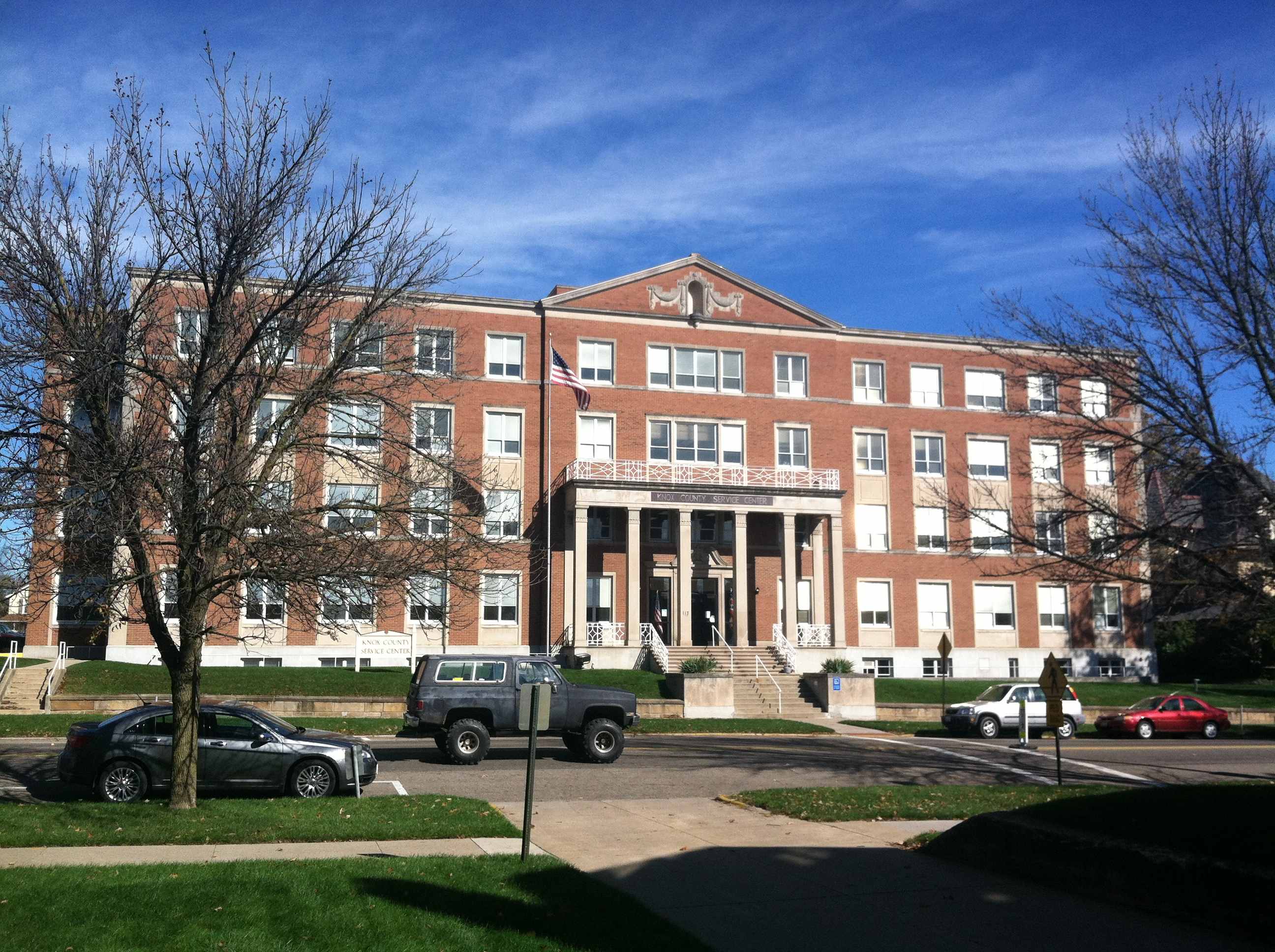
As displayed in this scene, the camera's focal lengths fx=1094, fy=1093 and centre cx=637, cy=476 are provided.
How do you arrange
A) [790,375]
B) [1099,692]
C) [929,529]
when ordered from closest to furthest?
[1099,692]
[790,375]
[929,529]

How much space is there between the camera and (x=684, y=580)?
4225 cm

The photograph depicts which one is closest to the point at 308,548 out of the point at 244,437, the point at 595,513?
the point at 244,437

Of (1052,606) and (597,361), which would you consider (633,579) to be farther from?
(1052,606)

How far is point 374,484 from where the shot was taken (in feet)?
Result: 50.4

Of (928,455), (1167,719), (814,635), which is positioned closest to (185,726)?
(1167,719)

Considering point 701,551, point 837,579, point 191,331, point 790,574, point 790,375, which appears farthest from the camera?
point 790,375

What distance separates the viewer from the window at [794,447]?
47.3 m

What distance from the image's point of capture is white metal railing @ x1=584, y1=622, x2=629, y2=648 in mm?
41156

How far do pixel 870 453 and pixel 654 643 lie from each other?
47.7ft

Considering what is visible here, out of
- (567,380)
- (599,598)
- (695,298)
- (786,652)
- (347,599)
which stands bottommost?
(786,652)

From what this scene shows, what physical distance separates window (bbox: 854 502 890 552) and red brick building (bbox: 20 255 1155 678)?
96 mm

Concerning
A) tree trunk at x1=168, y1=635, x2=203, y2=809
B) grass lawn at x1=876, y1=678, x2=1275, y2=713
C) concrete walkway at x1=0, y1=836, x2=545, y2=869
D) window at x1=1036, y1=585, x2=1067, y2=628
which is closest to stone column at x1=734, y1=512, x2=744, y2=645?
grass lawn at x1=876, y1=678, x2=1275, y2=713

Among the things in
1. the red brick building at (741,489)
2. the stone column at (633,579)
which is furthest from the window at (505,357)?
the stone column at (633,579)

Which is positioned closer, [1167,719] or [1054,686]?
[1054,686]
